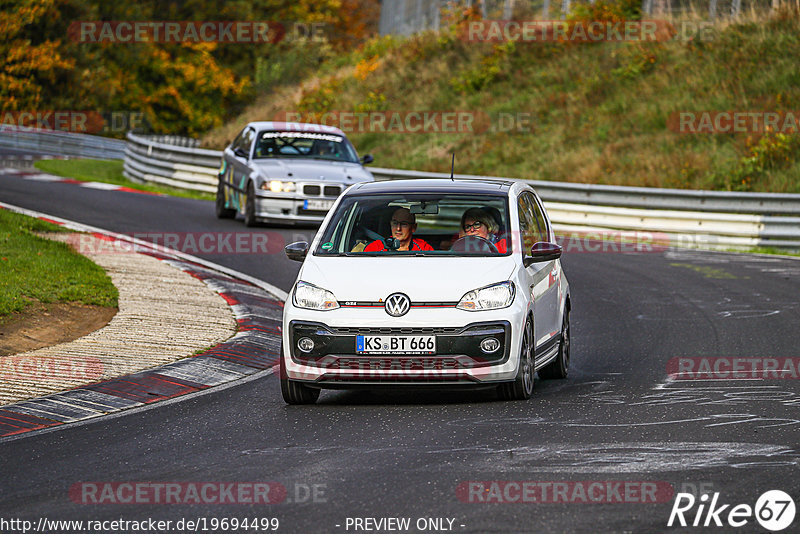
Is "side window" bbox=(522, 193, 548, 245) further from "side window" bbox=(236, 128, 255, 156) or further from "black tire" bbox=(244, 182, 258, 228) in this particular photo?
"side window" bbox=(236, 128, 255, 156)

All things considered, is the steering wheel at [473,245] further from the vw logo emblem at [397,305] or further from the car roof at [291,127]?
the car roof at [291,127]

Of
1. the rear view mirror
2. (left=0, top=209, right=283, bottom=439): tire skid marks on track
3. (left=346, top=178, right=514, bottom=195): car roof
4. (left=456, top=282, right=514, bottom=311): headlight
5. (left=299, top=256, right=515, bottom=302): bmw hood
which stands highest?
(left=346, top=178, right=514, bottom=195): car roof

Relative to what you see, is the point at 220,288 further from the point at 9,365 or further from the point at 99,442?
the point at 99,442

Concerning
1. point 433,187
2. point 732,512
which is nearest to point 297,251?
point 433,187

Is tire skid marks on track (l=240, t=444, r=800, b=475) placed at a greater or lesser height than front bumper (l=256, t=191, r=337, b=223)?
lesser

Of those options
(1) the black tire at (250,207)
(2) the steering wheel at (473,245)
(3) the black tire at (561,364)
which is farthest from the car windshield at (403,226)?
(1) the black tire at (250,207)

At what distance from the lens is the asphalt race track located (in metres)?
6.12

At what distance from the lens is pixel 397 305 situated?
879cm

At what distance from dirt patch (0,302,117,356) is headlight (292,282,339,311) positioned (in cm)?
300

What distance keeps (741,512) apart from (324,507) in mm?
1975

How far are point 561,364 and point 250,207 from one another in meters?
11.7

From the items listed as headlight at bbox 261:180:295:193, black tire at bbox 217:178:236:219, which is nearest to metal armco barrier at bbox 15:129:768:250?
headlight at bbox 261:180:295:193

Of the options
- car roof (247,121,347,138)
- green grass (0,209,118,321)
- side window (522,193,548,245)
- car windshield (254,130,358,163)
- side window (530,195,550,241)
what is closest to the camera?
side window (522,193,548,245)

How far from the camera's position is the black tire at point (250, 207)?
2128 cm
